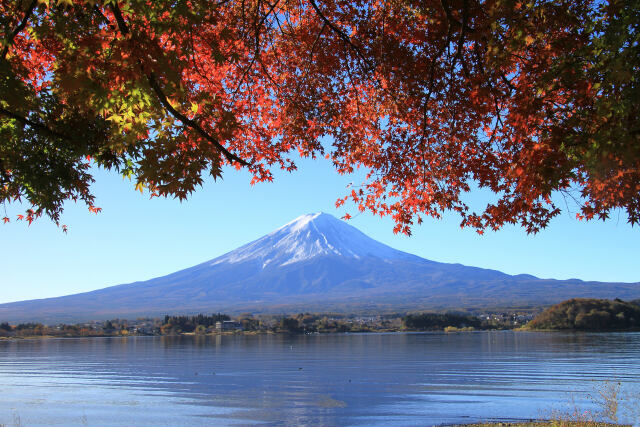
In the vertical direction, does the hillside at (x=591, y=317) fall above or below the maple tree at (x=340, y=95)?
below

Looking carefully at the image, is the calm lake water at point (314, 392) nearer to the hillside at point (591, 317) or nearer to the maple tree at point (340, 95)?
the maple tree at point (340, 95)

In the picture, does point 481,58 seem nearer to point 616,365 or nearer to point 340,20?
point 340,20

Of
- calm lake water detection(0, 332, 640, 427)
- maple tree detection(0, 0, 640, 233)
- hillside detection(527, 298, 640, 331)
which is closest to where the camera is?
maple tree detection(0, 0, 640, 233)

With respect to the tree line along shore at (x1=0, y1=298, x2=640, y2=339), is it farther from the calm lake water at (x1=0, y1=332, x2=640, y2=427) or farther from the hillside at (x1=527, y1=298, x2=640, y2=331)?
the calm lake water at (x1=0, y1=332, x2=640, y2=427)

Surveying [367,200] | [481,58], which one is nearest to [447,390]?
[367,200]

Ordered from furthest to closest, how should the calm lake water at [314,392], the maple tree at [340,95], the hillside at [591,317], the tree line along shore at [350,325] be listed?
the tree line along shore at [350,325] < the hillside at [591,317] < the calm lake water at [314,392] < the maple tree at [340,95]

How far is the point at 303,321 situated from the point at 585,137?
153 m

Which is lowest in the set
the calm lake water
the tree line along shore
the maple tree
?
the tree line along shore

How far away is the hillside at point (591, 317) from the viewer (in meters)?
124

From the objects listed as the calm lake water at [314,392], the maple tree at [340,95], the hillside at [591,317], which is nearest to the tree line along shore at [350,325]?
the hillside at [591,317]

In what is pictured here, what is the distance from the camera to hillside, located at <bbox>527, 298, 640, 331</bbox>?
408 feet

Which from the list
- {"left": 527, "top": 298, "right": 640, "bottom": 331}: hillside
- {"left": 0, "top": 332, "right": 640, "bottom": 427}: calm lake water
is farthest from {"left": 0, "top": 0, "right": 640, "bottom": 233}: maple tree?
{"left": 527, "top": 298, "right": 640, "bottom": 331}: hillside

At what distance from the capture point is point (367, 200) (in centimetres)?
1082

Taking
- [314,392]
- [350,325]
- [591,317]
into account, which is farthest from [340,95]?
[350,325]
